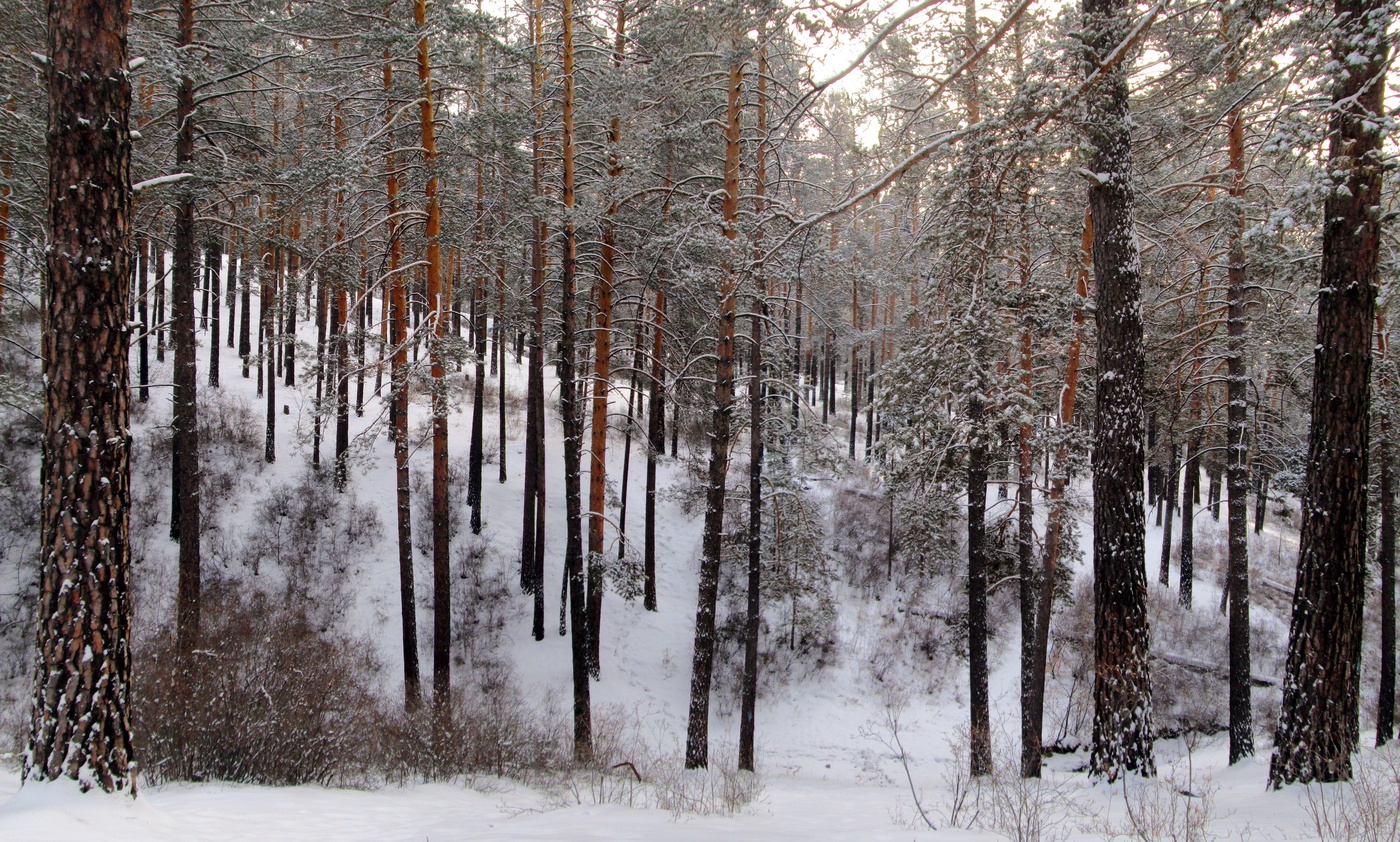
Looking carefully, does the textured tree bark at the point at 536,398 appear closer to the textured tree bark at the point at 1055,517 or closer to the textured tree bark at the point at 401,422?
the textured tree bark at the point at 401,422

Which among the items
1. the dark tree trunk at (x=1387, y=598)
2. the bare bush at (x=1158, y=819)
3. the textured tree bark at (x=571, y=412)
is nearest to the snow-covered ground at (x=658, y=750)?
the bare bush at (x=1158, y=819)

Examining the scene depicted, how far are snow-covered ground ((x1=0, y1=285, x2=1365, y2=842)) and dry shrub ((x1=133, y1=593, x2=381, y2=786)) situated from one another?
0.50 metres

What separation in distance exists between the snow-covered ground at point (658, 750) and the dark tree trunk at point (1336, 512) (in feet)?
1.82

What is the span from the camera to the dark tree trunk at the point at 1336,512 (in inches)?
206

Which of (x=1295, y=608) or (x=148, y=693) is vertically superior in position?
(x=1295, y=608)

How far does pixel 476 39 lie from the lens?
10.2 meters

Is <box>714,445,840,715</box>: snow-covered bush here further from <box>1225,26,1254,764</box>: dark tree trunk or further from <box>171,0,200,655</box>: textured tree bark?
<box>171,0,200,655</box>: textured tree bark

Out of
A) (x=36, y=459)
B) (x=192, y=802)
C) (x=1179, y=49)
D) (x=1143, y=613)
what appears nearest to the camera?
(x=192, y=802)

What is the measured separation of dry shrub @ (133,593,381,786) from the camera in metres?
5.50

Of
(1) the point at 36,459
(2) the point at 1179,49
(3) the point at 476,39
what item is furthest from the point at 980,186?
(1) the point at 36,459

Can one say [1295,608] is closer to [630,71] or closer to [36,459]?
[630,71]

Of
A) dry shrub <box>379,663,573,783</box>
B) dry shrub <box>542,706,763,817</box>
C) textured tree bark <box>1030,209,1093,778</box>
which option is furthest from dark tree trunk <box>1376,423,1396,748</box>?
dry shrub <box>379,663,573,783</box>

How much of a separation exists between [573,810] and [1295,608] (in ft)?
20.4

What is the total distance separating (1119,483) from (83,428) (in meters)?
7.72
